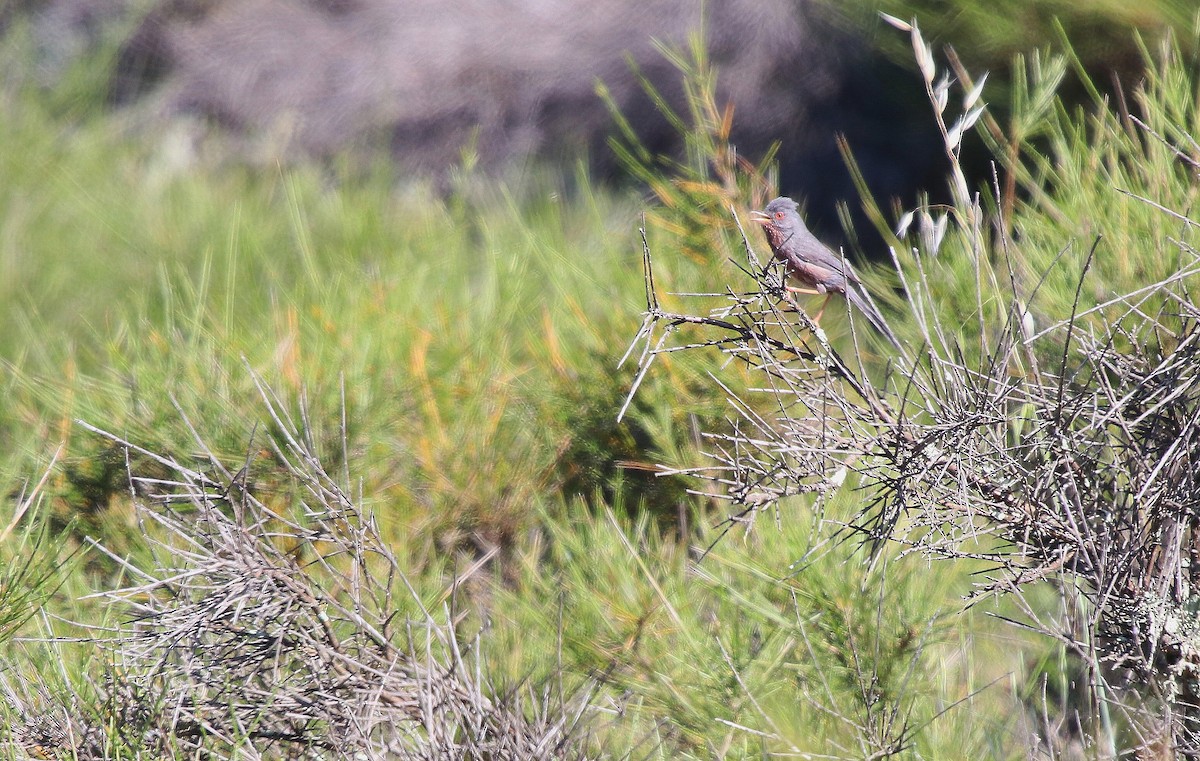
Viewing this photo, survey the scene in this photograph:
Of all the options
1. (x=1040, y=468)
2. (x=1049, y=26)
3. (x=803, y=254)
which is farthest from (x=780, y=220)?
(x=1049, y=26)

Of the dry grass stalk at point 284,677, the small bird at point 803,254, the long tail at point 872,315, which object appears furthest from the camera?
the small bird at point 803,254

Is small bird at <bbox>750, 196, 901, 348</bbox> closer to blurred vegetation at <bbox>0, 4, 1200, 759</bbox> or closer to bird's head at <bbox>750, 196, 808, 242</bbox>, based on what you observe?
bird's head at <bbox>750, 196, 808, 242</bbox>

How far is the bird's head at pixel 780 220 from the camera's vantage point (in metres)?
1.57

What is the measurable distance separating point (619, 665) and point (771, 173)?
993mm

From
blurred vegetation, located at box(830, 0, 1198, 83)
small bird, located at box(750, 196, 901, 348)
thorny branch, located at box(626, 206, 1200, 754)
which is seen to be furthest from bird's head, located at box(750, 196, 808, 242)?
blurred vegetation, located at box(830, 0, 1198, 83)

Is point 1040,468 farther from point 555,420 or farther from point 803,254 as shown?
point 555,420

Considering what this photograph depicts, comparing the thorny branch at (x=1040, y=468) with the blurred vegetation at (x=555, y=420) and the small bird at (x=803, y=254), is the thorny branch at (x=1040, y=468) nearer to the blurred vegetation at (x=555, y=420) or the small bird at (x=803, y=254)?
the blurred vegetation at (x=555, y=420)

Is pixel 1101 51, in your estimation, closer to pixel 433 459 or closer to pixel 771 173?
pixel 771 173

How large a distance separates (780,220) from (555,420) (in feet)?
2.91

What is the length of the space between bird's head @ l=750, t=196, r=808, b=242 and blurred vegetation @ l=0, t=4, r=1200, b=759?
0.27 metres

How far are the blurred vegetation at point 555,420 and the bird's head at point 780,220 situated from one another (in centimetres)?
27

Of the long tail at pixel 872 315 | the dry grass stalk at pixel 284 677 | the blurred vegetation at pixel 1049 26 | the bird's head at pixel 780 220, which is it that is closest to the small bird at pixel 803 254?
the bird's head at pixel 780 220

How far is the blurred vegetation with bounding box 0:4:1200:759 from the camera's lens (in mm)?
1599

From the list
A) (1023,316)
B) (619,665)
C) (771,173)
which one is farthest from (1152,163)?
(619,665)
